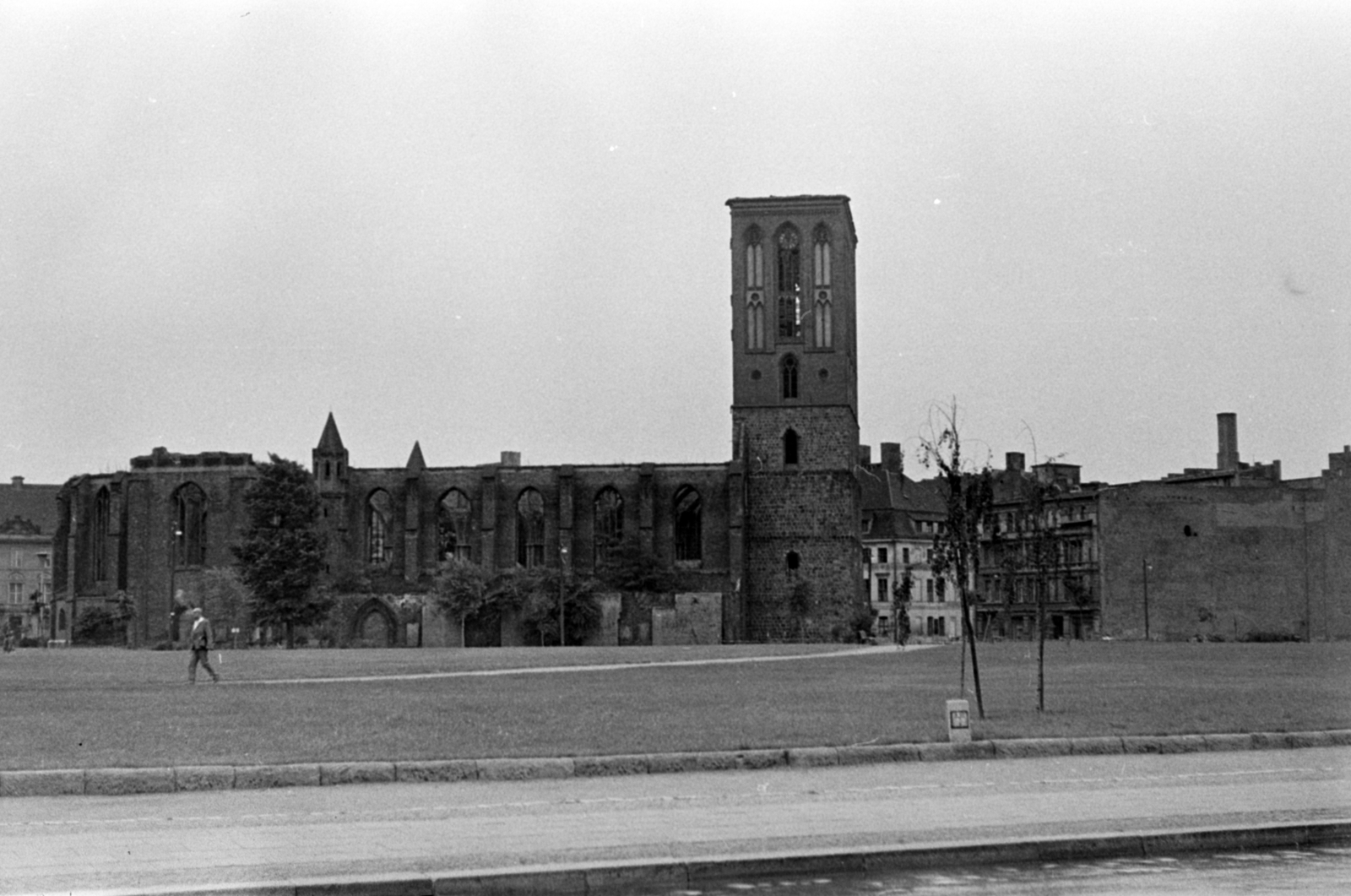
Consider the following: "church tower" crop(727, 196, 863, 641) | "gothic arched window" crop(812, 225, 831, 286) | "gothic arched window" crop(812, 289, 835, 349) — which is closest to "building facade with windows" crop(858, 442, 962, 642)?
"church tower" crop(727, 196, 863, 641)

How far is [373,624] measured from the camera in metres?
90.1

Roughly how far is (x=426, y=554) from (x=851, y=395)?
78.4 feet

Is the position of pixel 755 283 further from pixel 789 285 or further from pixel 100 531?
pixel 100 531

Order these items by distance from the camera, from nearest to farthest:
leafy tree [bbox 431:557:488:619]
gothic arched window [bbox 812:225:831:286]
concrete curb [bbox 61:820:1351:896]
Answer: concrete curb [bbox 61:820:1351:896], leafy tree [bbox 431:557:488:619], gothic arched window [bbox 812:225:831:286]

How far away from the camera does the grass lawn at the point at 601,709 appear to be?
673 inches

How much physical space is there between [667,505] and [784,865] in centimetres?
8145

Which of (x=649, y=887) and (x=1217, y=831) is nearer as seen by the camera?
(x=649, y=887)

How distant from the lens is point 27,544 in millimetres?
118625

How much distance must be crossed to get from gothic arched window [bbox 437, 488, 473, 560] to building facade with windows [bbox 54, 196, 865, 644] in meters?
0.41

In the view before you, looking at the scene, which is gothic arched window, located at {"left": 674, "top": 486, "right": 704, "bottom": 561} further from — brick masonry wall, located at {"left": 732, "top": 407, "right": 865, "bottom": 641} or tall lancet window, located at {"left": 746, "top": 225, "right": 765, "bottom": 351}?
tall lancet window, located at {"left": 746, "top": 225, "right": 765, "bottom": 351}

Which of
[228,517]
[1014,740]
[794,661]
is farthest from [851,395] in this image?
[1014,740]

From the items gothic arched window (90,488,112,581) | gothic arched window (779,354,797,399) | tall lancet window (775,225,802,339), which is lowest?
gothic arched window (90,488,112,581)

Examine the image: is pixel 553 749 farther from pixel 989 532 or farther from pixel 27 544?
pixel 27 544

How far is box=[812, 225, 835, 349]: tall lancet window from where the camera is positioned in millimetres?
92812
